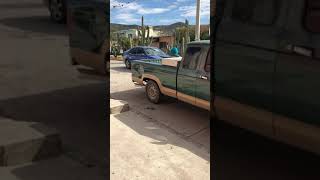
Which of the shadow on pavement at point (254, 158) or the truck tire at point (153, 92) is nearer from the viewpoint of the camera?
the shadow on pavement at point (254, 158)

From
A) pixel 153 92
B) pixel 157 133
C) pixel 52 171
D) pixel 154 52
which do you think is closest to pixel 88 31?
pixel 52 171

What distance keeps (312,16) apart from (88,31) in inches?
33.9

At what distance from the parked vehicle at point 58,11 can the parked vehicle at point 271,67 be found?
2.02 feet

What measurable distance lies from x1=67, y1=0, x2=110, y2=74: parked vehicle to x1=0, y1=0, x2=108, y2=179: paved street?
41mm

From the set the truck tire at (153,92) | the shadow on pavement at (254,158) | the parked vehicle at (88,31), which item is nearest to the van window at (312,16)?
the shadow on pavement at (254,158)

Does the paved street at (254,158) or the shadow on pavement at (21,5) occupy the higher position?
the shadow on pavement at (21,5)

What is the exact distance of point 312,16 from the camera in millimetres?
824

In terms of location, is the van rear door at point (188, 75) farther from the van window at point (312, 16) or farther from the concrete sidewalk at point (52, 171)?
the van window at point (312, 16)

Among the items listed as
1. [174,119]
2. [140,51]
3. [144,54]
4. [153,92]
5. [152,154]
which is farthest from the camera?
[140,51]

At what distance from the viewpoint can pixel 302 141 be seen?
2.95 feet

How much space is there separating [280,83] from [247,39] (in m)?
0.16

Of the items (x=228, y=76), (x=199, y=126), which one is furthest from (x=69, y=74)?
(x=199, y=126)

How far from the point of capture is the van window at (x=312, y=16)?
815 mm

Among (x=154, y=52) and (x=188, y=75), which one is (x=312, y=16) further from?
(x=154, y=52)
